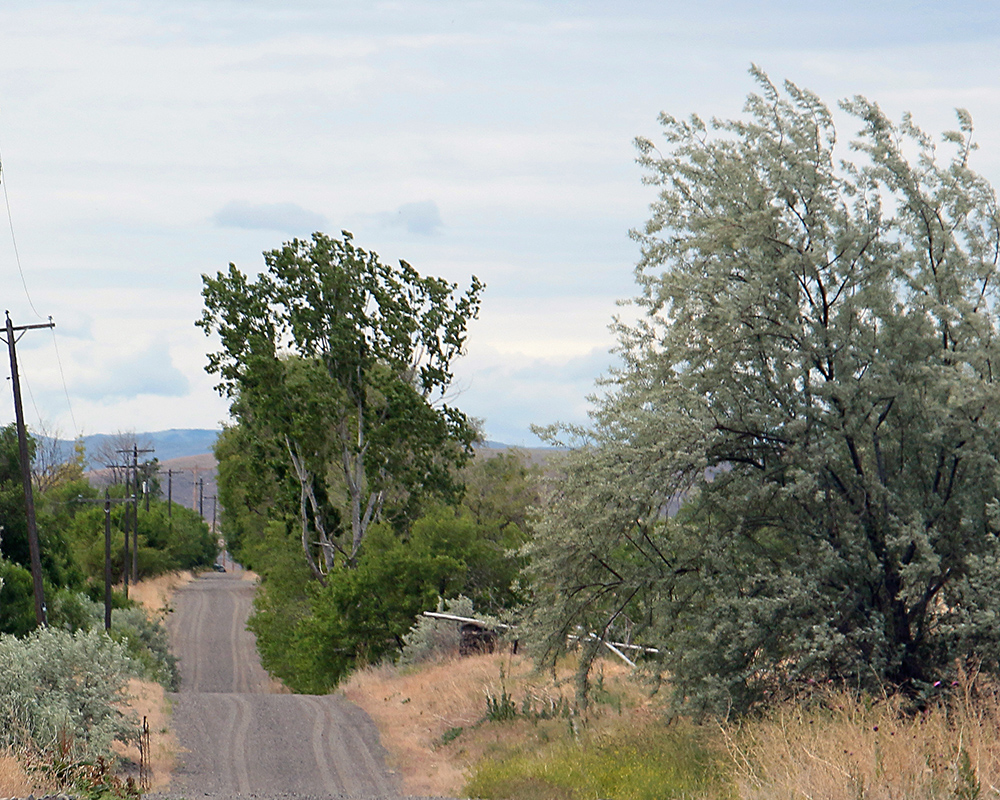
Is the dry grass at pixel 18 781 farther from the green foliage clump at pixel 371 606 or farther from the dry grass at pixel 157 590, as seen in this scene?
the dry grass at pixel 157 590

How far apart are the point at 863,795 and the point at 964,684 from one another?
102 inches

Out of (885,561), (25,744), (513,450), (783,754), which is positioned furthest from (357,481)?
(783,754)

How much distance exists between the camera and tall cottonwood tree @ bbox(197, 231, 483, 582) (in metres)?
34.2

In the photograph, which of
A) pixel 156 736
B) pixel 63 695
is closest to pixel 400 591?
pixel 156 736

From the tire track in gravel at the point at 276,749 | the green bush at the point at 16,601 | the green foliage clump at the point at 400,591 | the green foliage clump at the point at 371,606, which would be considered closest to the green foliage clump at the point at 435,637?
the green foliage clump at the point at 400,591

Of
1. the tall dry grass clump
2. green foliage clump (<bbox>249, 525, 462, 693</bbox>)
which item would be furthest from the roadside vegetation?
the tall dry grass clump

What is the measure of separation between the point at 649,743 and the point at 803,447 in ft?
13.4

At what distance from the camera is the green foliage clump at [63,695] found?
13398mm

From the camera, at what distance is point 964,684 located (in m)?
9.82

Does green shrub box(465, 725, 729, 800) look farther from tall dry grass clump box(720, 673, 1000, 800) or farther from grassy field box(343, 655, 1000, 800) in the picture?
tall dry grass clump box(720, 673, 1000, 800)

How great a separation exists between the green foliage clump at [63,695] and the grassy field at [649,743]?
4.21 meters

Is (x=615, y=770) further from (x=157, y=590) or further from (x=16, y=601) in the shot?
(x=157, y=590)

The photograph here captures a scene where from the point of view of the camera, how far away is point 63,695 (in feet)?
46.5

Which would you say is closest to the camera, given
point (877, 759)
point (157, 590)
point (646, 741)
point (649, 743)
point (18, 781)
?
point (877, 759)
